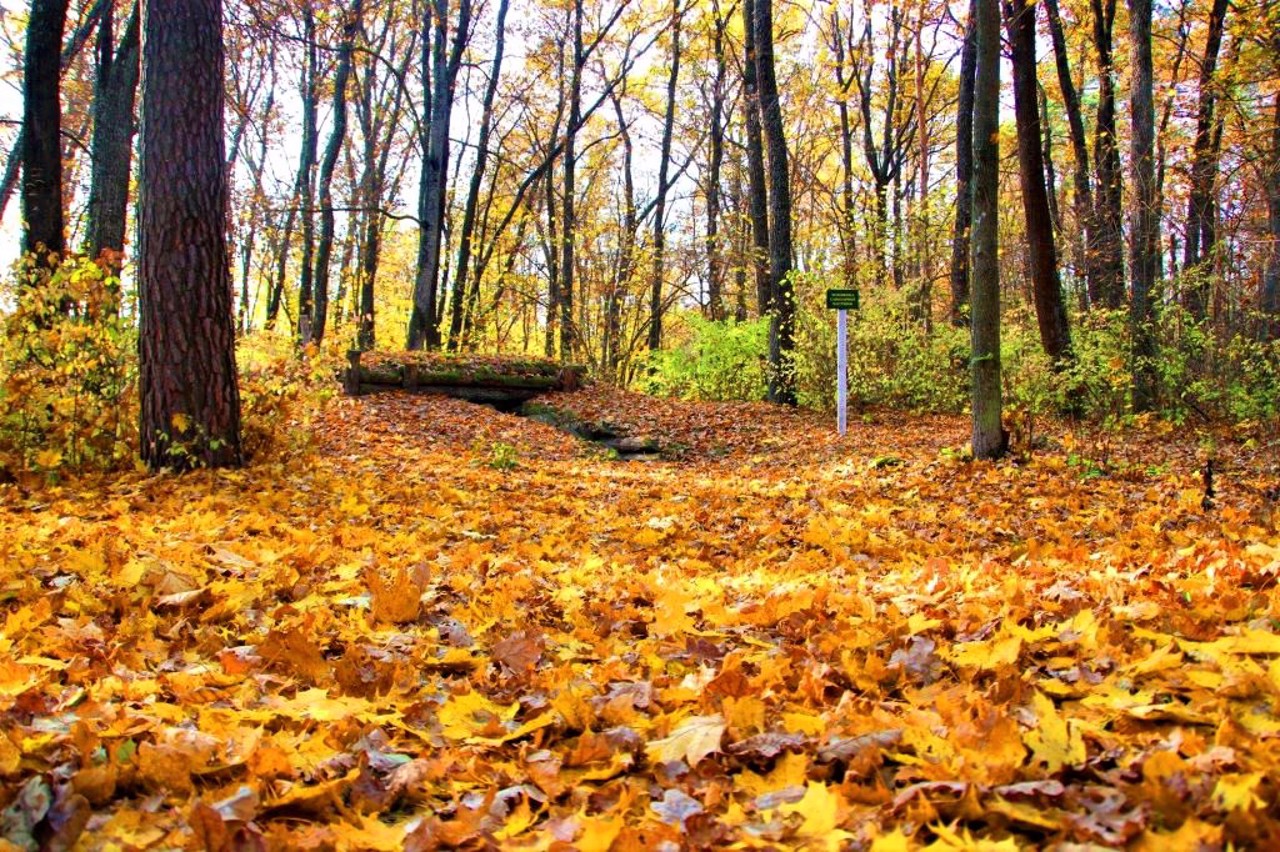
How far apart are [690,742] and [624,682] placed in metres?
0.52

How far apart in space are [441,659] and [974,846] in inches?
64.9

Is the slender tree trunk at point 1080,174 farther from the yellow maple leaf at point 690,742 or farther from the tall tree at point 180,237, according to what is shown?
the yellow maple leaf at point 690,742

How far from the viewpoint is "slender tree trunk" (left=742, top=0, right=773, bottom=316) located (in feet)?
45.7

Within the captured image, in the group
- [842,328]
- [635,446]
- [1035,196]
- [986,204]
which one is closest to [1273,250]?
[1035,196]

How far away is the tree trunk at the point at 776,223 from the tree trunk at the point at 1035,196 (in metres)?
3.65

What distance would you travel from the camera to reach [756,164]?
14.2 meters

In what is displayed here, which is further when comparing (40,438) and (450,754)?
(40,438)

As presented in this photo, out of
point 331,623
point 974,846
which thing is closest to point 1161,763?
point 974,846

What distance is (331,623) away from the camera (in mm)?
2816

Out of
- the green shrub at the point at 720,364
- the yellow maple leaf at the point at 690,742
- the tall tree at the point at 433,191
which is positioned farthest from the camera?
the tall tree at the point at 433,191

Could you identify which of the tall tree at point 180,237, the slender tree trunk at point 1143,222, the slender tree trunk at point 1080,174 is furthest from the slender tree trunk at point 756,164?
the tall tree at point 180,237

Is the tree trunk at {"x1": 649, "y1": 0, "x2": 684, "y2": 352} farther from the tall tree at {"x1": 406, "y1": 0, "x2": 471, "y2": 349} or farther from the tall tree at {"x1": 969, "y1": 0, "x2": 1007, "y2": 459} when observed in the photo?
the tall tree at {"x1": 969, "y1": 0, "x2": 1007, "y2": 459}

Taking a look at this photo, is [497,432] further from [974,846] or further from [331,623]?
[974,846]

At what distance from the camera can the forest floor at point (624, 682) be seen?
4.89 feet
